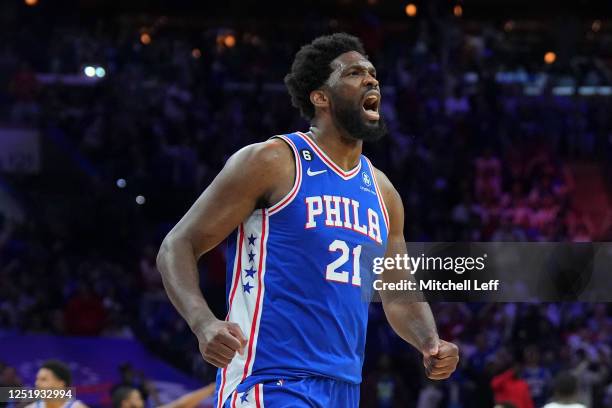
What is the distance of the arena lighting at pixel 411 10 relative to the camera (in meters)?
19.4

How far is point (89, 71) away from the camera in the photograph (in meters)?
15.8

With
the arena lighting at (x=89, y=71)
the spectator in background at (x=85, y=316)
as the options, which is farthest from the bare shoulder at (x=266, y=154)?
the arena lighting at (x=89, y=71)

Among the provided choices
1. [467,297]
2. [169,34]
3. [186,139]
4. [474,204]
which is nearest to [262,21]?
[169,34]

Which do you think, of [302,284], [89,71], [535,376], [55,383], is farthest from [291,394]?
[89,71]

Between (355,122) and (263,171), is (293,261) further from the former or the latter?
(355,122)

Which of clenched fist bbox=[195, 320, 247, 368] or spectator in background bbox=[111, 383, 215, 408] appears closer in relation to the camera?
clenched fist bbox=[195, 320, 247, 368]

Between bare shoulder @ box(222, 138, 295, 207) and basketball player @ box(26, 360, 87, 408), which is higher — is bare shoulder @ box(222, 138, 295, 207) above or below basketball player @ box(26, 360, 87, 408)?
above

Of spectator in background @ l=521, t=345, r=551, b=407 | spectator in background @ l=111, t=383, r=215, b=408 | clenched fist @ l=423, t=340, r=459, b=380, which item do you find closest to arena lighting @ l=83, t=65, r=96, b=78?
spectator in background @ l=521, t=345, r=551, b=407

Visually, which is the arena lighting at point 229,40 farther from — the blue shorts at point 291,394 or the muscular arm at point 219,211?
the blue shorts at point 291,394

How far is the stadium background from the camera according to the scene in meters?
11.2

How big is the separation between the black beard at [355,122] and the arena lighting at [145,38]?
43.1ft

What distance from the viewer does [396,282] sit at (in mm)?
4246

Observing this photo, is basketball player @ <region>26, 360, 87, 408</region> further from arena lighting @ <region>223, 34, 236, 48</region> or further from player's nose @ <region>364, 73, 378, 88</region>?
arena lighting @ <region>223, 34, 236, 48</region>

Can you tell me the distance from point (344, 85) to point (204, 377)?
7.44m
